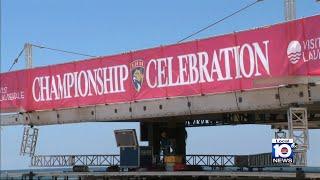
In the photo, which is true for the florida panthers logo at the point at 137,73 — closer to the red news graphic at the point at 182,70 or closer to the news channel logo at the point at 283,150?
the red news graphic at the point at 182,70

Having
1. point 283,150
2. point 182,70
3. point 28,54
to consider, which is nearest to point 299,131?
point 283,150

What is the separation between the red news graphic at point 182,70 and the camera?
2970cm

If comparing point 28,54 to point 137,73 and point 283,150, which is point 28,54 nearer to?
point 137,73

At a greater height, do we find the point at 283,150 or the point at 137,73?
the point at 137,73

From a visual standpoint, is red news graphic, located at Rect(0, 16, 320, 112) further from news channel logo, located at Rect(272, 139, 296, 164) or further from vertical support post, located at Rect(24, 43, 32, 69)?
news channel logo, located at Rect(272, 139, 296, 164)

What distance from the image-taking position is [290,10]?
30.5 meters

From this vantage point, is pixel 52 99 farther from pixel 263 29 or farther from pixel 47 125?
pixel 263 29

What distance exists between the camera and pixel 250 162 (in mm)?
47344

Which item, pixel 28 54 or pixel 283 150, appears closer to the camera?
pixel 283 150

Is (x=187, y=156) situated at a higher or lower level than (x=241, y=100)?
lower

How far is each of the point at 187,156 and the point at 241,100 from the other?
807 inches

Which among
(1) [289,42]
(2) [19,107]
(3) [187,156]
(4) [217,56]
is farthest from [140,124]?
(1) [289,42]

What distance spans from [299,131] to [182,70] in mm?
8191

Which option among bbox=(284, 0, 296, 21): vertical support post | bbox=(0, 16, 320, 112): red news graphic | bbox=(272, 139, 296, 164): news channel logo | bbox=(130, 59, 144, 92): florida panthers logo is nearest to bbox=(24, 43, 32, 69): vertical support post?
bbox=(0, 16, 320, 112): red news graphic
